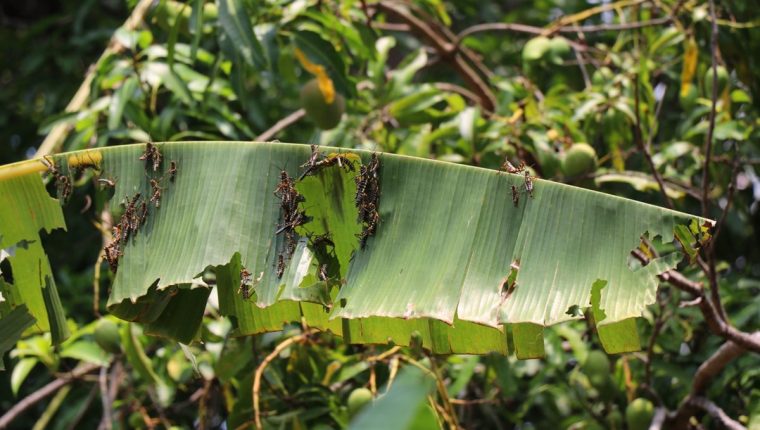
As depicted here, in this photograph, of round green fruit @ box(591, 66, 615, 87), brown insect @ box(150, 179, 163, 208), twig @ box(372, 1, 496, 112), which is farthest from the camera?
twig @ box(372, 1, 496, 112)

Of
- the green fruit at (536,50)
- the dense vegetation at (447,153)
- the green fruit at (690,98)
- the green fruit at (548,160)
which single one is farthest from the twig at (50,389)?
the green fruit at (690,98)

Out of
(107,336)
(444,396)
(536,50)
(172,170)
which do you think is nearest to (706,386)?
(444,396)

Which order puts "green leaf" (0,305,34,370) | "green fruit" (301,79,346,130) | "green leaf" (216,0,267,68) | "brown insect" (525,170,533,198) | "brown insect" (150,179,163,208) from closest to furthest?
1. "brown insect" (525,170,533,198)
2. "green leaf" (0,305,34,370)
3. "brown insect" (150,179,163,208)
4. "green leaf" (216,0,267,68)
5. "green fruit" (301,79,346,130)

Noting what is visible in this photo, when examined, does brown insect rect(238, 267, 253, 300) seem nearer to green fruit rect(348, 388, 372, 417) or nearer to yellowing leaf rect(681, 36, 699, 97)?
green fruit rect(348, 388, 372, 417)

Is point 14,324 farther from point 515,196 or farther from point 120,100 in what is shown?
point 120,100

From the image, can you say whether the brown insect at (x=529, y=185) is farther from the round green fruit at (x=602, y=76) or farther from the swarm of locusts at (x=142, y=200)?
the round green fruit at (x=602, y=76)

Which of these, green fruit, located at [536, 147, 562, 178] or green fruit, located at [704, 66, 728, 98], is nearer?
green fruit, located at [536, 147, 562, 178]

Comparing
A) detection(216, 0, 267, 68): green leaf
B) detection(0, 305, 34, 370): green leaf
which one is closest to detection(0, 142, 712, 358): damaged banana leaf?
detection(0, 305, 34, 370): green leaf
